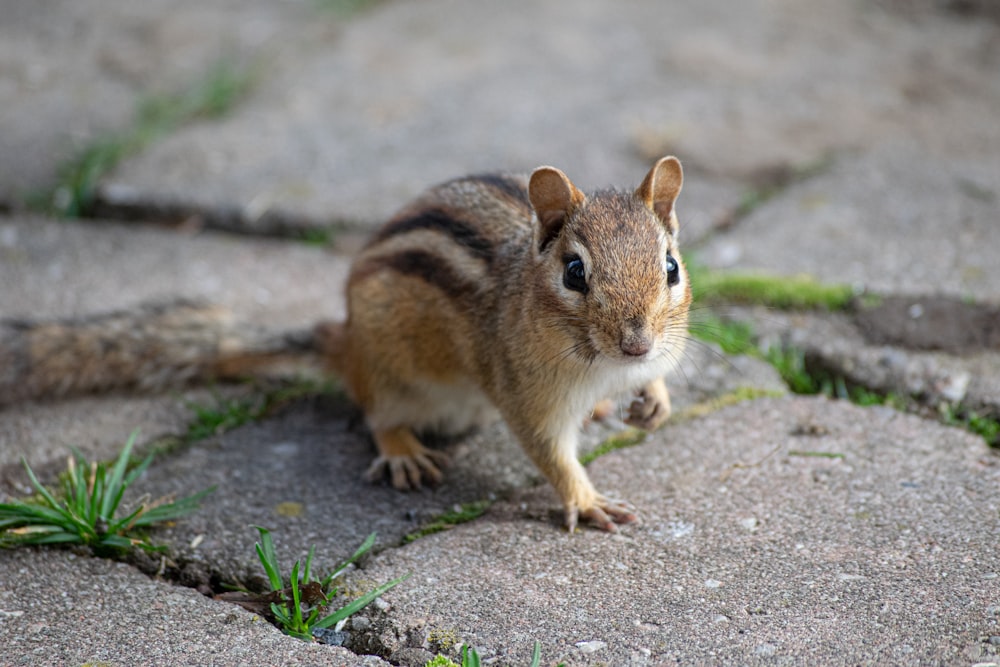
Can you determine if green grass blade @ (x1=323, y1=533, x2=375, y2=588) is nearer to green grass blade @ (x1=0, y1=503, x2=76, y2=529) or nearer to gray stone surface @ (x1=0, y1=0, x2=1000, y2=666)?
gray stone surface @ (x1=0, y1=0, x2=1000, y2=666)

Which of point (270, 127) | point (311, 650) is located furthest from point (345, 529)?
point (270, 127)

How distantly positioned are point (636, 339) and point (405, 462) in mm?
869

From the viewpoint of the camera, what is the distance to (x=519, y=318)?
2.77 metres

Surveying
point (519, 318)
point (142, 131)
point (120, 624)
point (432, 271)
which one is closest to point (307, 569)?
point (120, 624)

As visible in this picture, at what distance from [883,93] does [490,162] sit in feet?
6.05

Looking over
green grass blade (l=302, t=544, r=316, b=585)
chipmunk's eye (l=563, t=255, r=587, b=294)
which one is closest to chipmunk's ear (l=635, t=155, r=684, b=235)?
chipmunk's eye (l=563, t=255, r=587, b=294)

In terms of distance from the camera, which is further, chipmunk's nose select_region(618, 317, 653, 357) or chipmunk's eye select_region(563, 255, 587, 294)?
chipmunk's eye select_region(563, 255, 587, 294)

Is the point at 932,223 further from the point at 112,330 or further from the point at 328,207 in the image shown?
the point at 112,330

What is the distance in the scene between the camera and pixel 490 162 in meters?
4.54

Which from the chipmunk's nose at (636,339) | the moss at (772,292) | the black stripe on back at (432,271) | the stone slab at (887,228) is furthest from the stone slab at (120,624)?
the stone slab at (887,228)

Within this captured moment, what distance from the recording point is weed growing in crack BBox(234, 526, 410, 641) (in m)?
2.29

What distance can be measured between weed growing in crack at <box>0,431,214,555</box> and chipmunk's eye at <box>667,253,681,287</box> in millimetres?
1245

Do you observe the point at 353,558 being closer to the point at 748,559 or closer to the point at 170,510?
the point at 170,510

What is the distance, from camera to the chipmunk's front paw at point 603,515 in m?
2.64
